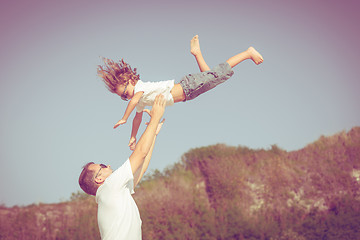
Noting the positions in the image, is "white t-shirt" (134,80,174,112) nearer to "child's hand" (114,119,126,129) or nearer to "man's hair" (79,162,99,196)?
"child's hand" (114,119,126,129)

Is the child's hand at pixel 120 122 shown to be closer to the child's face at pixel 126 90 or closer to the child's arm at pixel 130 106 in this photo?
the child's arm at pixel 130 106

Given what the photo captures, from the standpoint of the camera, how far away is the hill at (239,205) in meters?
13.1

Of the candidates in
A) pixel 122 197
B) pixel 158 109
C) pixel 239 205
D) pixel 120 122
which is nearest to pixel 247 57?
pixel 158 109

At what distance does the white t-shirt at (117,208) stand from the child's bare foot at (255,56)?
1.91 m

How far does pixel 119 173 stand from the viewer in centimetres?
320

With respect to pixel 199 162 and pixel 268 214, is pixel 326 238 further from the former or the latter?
pixel 199 162

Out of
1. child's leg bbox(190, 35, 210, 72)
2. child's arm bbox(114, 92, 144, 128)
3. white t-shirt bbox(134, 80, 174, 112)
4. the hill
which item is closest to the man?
child's arm bbox(114, 92, 144, 128)

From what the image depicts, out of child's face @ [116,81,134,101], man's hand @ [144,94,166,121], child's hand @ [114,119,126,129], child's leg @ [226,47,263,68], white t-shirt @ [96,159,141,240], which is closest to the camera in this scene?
white t-shirt @ [96,159,141,240]

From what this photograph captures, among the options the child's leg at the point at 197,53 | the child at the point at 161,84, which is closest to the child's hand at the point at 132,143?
the child at the point at 161,84

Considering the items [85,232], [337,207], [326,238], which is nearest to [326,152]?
[337,207]

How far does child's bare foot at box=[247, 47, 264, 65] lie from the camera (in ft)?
13.3

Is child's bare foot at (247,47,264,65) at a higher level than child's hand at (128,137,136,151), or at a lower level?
higher

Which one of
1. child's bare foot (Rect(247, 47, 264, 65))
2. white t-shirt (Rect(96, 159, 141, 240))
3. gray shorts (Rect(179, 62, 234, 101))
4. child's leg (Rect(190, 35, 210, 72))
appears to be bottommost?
white t-shirt (Rect(96, 159, 141, 240))

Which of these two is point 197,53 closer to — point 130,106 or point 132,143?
point 130,106
